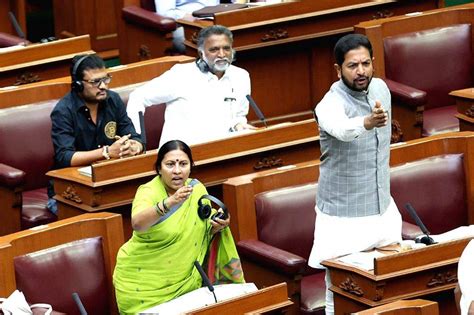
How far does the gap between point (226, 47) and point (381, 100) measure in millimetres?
450

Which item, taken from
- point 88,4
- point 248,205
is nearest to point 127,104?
point 248,205

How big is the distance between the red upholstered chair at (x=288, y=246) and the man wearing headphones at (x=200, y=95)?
9.2 inches

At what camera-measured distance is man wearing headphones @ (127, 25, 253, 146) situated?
7.15 feet

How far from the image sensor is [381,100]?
1789 millimetres

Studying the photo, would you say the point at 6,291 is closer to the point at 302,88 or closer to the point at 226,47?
the point at 226,47

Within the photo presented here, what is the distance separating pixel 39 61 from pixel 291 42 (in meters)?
0.45

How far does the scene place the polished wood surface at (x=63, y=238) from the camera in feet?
5.79

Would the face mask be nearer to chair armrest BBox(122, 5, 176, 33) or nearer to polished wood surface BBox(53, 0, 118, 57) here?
chair armrest BBox(122, 5, 176, 33)

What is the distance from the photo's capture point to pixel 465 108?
7.47 feet

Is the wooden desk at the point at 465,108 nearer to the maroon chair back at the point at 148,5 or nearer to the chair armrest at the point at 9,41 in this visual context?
the maroon chair back at the point at 148,5

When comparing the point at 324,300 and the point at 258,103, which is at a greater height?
the point at 258,103

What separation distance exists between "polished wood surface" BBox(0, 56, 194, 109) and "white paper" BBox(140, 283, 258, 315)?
548mm

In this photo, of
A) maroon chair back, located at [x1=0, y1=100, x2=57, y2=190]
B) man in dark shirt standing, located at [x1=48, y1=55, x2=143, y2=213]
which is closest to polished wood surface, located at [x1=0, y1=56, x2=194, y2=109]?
maroon chair back, located at [x1=0, y1=100, x2=57, y2=190]

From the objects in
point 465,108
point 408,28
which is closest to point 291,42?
point 408,28
